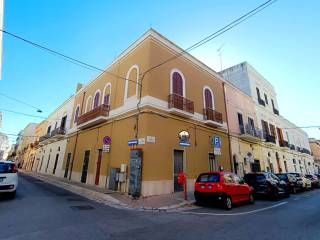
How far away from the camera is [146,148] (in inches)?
405

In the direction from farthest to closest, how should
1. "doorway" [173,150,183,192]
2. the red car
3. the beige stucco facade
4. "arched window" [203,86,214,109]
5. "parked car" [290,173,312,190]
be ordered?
"parked car" [290,173,312,190] < "arched window" [203,86,214,109] < "doorway" [173,150,183,192] < the beige stucco facade < the red car

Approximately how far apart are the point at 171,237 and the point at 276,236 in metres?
2.66

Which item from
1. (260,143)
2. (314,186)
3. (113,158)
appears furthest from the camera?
(260,143)

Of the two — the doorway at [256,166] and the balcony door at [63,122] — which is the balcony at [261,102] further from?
the balcony door at [63,122]

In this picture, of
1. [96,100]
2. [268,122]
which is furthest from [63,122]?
[268,122]

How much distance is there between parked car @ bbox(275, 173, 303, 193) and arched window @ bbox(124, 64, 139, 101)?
42.5 ft

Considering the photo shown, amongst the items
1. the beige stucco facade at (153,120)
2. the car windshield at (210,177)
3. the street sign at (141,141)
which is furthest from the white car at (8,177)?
the car windshield at (210,177)

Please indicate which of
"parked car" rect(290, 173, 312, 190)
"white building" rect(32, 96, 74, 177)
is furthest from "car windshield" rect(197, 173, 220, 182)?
"white building" rect(32, 96, 74, 177)

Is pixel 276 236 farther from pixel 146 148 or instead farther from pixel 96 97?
pixel 96 97

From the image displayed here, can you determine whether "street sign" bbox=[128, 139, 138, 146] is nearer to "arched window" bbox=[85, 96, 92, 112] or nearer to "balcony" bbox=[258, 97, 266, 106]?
"arched window" bbox=[85, 96, 92, 112]

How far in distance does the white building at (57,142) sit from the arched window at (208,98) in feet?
54.2

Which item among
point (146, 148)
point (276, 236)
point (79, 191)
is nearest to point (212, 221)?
point (276, 236)

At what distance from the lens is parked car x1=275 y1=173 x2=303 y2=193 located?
14305 mm

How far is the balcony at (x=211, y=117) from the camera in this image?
571 inches
